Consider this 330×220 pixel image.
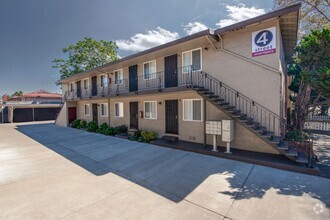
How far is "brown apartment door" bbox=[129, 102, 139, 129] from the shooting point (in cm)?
1234

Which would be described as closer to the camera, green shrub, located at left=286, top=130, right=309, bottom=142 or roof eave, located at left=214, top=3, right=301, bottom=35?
roof eave, located at left=214, top=3, right=301, bottom=35

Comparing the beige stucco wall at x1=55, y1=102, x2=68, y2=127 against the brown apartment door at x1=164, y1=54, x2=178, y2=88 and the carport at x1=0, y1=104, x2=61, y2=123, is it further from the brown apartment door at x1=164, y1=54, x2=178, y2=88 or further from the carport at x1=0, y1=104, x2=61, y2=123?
the brown apartment door at x1=164, y1=54, x2=178, y2=88

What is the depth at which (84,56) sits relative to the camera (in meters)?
26.4

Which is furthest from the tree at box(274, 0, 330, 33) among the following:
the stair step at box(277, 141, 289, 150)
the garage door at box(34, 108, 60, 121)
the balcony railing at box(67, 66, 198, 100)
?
the garage door at box(34, 108, 60, 121)

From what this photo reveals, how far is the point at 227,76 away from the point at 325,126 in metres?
10.8

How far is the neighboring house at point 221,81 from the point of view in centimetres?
681

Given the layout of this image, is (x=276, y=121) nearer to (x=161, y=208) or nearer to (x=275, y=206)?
(x=275, y=206)

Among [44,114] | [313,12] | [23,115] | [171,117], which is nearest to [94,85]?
[171,117]

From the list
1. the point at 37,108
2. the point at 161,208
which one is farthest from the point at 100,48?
the point at 161,208

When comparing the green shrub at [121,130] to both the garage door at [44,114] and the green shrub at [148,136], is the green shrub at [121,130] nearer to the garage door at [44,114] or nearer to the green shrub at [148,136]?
the green shrub at [148,136]

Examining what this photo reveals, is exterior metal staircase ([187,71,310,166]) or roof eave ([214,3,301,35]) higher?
roof eave ([214,3,301,35])

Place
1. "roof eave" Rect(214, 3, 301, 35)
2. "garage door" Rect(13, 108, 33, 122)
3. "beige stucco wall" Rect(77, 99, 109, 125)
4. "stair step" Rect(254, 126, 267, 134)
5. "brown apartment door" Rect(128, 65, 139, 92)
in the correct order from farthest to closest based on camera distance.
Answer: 1. "garage door" Rect(13, 108, 33, 122)
2. "beige stucco wall" Rect(77, 99, 109, 125)
3. "brown apartment door" Rect(128, 65, 139, 92)
4. "stair step" Rect(254, 126, 267, 134)
5. "roof eave" Rect(214, 3, 301, 35)

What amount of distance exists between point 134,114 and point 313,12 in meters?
14.3

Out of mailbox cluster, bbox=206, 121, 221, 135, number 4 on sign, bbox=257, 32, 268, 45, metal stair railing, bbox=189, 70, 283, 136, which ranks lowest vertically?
mailbox cluster, bbox=206, 121, 221, 135
